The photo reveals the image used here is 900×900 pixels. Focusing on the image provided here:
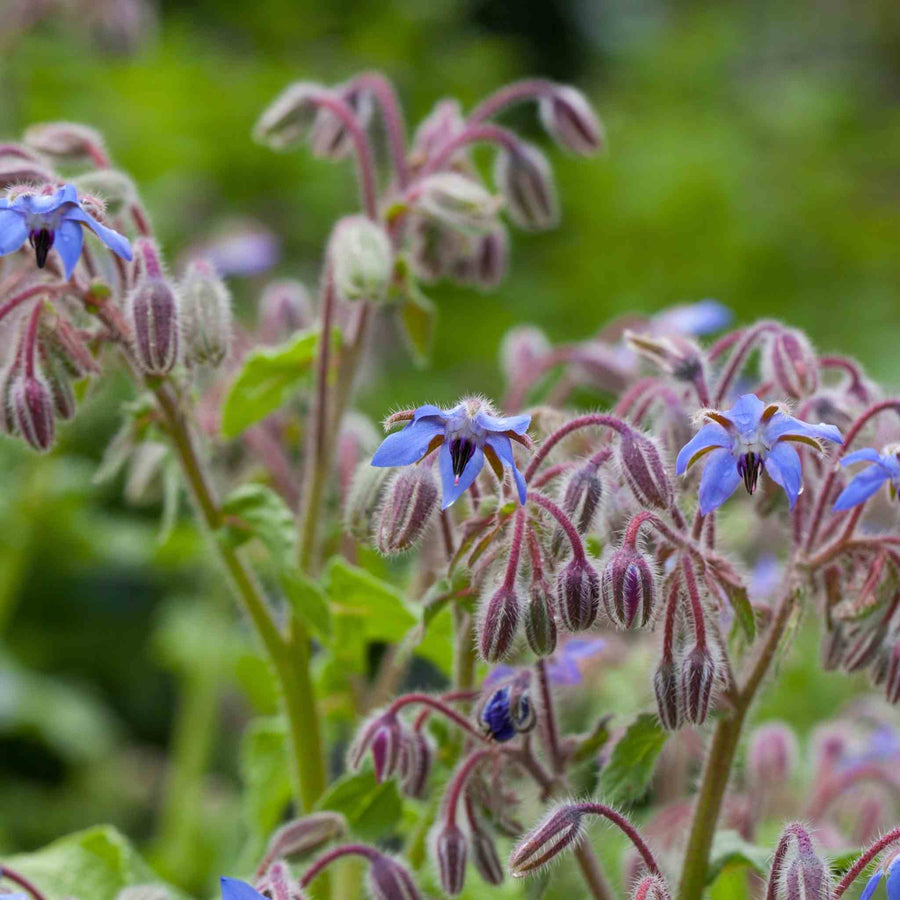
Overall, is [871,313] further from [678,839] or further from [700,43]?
[678,839]

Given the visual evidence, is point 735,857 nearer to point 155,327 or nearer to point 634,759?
point 634,759

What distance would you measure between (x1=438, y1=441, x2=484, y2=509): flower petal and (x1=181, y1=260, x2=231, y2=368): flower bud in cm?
44

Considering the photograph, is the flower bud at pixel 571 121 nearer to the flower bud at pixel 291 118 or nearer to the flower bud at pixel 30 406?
the flower bud at pixel 291 118

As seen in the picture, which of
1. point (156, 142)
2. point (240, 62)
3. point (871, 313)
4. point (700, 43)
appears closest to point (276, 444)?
point (156, 142)

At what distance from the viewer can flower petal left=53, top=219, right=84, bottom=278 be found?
1.48 m

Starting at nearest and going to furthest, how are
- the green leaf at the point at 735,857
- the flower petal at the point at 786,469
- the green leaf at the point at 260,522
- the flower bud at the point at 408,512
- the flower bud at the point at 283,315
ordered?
the flower petal at the point at 786,469 < the flower bud at the point at 408,512 < the green leaf at the point at 735,857 < the green leaf at the point at 260,522 < the flower bud at the point at 283,315

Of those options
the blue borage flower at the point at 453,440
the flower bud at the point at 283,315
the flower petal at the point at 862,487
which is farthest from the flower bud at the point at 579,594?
the flower bud at the point at 283,315

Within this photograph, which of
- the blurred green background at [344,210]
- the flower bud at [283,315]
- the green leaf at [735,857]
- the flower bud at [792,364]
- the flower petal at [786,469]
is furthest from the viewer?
the blurred green background at [344,210]

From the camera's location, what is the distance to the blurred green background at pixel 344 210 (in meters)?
3.42

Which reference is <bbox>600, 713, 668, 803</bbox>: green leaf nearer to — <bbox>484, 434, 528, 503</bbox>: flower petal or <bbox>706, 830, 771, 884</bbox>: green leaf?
<bbox>706, 830, 771, 884</bbox>: green leaf

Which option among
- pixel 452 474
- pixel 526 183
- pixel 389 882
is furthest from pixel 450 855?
pixel 526 183

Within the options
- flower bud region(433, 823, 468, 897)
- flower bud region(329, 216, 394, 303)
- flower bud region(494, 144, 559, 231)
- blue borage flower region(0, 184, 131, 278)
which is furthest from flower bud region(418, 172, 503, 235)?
flower bud region(433, 823, 468, 897)

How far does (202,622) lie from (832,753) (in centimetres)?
156

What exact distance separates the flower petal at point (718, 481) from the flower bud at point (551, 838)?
0.33 meters
